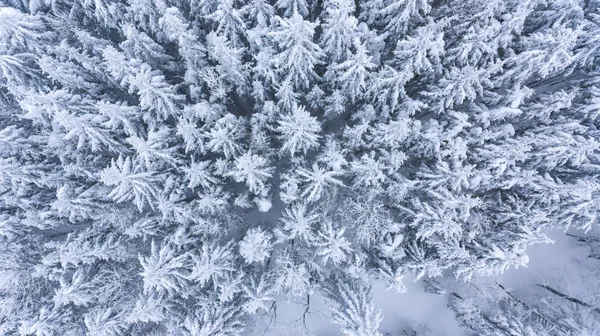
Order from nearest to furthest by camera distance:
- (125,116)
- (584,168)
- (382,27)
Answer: (125,116) → (584,168) → (382,27)

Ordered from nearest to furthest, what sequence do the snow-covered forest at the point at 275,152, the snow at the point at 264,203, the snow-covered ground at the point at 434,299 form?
the snow-covered forest at the point at 275,152, the snow at the point at 264,203, the snow-covered ground at the point at 434,299

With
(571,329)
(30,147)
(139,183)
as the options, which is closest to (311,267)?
(139,183)

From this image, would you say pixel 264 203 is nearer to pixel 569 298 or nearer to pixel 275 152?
pixel 275 152

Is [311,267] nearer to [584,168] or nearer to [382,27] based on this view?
[382,27]

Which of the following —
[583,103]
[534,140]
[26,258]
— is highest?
[583,103]

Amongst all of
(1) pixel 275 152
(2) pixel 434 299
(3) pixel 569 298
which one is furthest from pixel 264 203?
(3) pixel 569 298

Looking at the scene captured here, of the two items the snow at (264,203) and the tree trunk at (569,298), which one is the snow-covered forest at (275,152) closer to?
the snow at (264,203)

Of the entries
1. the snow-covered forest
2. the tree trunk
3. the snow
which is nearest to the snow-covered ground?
the tree trunk

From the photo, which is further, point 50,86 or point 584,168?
point 50,86

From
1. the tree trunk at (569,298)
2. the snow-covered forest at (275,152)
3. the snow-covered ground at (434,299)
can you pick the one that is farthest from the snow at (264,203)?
the tree trunk at (569,298)
